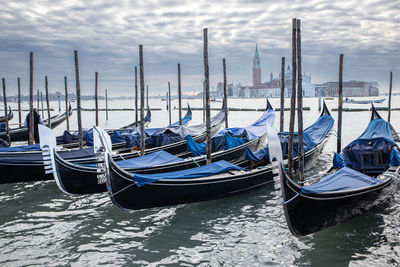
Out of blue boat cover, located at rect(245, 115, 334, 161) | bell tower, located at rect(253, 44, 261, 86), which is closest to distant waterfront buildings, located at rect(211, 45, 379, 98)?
bell tower, located at rect(253, 44, 261, 86)

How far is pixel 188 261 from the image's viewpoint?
4.43m

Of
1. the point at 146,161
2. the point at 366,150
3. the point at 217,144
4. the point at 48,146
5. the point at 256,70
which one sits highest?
the point at 256,70

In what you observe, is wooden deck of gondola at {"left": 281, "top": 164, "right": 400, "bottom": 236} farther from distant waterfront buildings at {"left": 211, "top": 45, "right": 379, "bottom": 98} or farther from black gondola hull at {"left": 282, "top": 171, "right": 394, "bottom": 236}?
distant waterfront buildings at {"left": 211, "top": 45, "right": 379, "bottom": 98}

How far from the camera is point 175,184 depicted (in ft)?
19.2

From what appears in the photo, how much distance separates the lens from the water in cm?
447

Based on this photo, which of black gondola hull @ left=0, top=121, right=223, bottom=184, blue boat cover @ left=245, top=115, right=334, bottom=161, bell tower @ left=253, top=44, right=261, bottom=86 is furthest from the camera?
bell tower @ left=253, top=44, right=261, bottom=86

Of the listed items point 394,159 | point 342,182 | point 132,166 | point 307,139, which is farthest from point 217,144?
point 342,182

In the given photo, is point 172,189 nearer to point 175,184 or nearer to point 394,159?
point 175,184

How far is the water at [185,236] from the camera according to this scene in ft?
14.7

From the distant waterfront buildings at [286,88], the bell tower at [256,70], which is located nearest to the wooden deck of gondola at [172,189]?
the distant waterfront buildings at [286,88]

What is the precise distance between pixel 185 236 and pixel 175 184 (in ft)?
3.15

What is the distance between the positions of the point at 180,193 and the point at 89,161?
2873 mm

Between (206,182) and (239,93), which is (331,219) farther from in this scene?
(239,93)

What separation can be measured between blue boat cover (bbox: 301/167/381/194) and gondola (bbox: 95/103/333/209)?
5.83 ft
